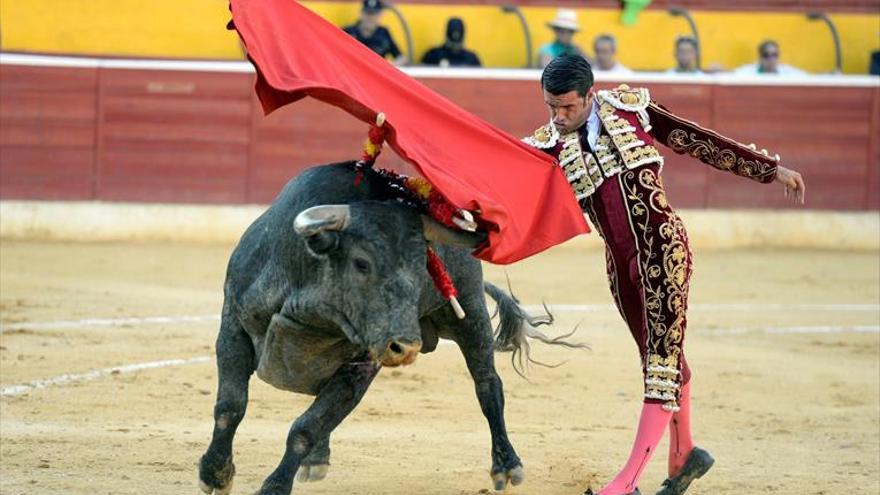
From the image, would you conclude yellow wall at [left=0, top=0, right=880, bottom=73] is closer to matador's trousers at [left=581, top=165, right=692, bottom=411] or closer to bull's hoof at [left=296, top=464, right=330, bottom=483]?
bull's hoof at [left=296, top=464, right=330, bottom=483]

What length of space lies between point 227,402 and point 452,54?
286 inches

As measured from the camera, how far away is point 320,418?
4266 millimetres

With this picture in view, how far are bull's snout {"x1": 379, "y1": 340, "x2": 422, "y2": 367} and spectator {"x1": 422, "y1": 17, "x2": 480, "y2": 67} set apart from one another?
7539 millimetres

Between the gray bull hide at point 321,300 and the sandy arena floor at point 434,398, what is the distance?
52cm

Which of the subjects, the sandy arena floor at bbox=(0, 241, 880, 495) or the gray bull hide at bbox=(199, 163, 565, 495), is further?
the sandy arena floor at bbox=(0, 241, 880, 495)

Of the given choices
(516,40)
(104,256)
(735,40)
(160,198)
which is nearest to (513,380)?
(104,256)

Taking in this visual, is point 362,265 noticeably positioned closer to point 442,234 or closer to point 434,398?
point 442,234

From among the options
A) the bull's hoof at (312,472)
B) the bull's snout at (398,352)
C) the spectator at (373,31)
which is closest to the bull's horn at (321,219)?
the bull's snout at (398,352)

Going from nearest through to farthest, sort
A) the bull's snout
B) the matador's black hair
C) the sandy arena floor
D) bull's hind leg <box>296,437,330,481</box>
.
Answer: the bull's snout < the matador's black hair < bull's hind leg <box>296,437,330,481</box> < the sandy arena floor

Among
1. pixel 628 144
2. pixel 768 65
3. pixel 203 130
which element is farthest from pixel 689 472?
pixel 768 65

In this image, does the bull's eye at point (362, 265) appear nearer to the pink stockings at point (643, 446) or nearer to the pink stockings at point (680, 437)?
the pink stockings at point (643, 446)

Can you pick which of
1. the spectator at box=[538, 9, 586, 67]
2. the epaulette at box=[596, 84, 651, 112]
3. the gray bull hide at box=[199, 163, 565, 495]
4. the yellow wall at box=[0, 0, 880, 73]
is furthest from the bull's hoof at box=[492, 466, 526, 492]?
the yellow wall at box=[0, 0, 880, 73]

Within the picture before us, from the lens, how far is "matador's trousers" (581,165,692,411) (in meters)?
4.34

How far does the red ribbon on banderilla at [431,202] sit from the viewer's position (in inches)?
156
